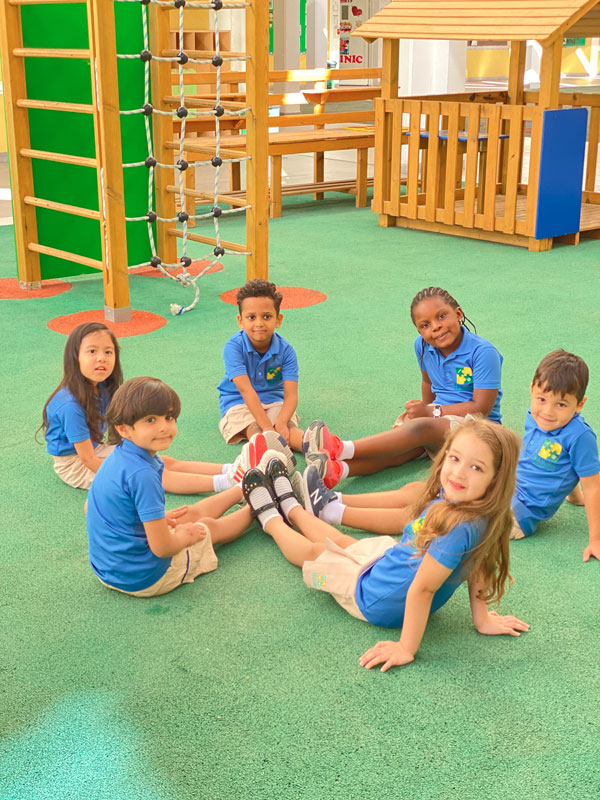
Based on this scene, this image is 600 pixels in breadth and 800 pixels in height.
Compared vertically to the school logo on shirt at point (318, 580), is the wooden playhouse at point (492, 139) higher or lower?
higher

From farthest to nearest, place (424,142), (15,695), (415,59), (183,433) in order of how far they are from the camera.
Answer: (415,59) → (424,142) → (183,433) → (15,695)

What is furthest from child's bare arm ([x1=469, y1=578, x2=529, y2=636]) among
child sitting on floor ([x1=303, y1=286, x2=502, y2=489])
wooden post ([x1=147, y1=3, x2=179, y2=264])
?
wooden post ([x1=147, y1=3, x2=179, y2=264])

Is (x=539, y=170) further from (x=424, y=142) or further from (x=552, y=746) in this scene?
(x=552, y=746)

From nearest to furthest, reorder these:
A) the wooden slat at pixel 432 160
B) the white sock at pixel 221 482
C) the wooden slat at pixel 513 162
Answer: the white sock at pixel 221 482
the wooden slat at pixel 513 162
the wooden slat at pixel 432 160

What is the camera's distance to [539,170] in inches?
257

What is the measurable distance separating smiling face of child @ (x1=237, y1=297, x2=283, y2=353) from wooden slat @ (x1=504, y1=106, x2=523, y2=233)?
3842 mm

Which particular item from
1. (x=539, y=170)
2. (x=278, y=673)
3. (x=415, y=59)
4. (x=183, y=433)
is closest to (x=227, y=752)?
(x=278, y=673)

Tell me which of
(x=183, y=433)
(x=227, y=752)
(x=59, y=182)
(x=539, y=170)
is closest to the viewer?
(x=227, y=752)

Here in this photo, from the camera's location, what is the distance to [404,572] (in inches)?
86.8

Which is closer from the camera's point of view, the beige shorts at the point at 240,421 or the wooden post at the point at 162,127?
the beige shorts at the point at 240,421

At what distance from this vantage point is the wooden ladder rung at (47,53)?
4914mm

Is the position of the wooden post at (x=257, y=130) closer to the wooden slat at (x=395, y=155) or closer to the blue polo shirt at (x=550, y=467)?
the wooden slat at (x=395, y=155)

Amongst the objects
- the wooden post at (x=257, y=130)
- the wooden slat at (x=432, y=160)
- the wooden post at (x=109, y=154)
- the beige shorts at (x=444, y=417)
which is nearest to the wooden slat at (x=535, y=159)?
the wooden slat at (x=432, y=160)

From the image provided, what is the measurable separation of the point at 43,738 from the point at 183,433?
174 centimetres
